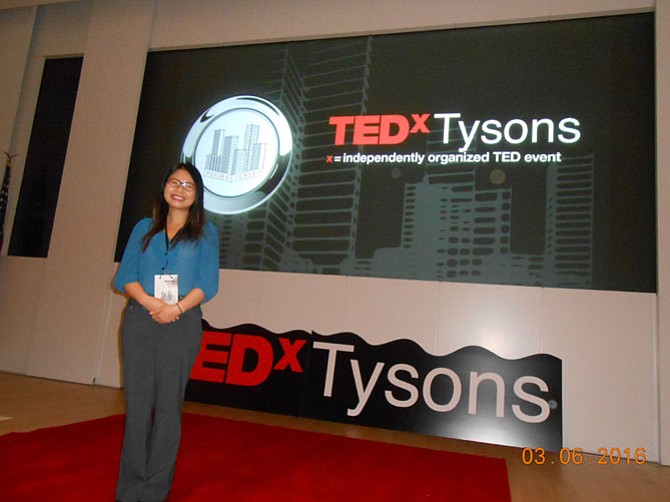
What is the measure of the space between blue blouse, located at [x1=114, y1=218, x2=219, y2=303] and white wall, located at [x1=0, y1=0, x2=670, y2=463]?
2158 mm

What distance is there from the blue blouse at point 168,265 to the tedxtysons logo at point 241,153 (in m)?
2.56

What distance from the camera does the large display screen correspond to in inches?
137

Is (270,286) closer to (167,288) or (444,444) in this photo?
(444,444)

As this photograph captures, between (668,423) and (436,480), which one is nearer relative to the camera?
(436,480)

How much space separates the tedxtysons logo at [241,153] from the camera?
4.20 meters

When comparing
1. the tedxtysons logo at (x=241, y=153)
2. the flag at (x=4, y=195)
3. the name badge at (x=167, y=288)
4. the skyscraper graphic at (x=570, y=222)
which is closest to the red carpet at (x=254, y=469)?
the name badge at (x=167, y=288)

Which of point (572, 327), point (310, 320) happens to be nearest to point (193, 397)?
point (310, 320)

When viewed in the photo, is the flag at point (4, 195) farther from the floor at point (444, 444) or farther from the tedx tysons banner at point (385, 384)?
the tedx tysons banner at point (385, 384)

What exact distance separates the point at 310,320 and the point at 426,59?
250cm

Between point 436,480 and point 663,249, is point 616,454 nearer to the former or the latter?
point 663,249

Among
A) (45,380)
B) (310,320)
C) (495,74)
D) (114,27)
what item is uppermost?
(114,27)

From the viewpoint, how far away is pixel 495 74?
153 inches

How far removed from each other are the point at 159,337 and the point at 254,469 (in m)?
0.91
